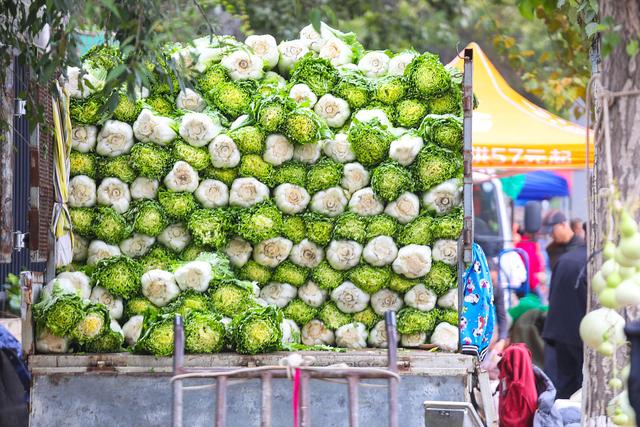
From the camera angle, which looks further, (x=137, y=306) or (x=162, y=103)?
(x=162, y=103)

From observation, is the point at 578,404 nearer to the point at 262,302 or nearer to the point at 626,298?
the point at 262,302

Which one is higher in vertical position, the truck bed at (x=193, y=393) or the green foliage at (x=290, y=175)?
the green foliage at (x=290, y=175)

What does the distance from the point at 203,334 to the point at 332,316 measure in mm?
1104

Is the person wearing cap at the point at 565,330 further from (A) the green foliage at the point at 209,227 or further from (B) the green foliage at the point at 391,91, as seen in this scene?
(A) the green foliage at the point at 209,227

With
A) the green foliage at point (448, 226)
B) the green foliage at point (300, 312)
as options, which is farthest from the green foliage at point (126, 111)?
the green foliage at point (448, 226)

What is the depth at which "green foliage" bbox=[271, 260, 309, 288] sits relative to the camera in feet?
23.7

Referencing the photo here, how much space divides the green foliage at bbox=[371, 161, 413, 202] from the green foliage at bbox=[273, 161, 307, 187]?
19.6 inches

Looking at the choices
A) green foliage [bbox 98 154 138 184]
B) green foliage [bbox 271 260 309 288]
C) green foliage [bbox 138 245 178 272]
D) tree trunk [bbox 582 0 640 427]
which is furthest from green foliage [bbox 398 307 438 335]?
tree trunk [bbox 582 0 640 427]

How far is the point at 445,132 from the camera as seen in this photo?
7.08m

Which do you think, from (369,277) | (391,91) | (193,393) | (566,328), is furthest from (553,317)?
(193,393)

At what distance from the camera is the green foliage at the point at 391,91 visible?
7477mm

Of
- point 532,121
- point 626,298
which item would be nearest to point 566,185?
point 532,121

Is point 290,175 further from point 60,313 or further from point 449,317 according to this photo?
point 60,313

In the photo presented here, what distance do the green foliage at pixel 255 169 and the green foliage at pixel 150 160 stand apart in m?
0.52
